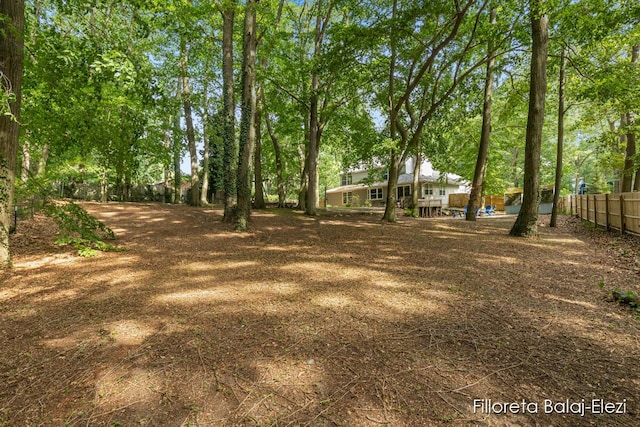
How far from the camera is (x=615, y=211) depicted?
9.91 m

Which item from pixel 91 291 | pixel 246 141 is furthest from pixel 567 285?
pixel 246 141

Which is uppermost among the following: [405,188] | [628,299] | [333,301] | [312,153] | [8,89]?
[312,153]

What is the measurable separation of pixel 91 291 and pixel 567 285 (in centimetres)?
697

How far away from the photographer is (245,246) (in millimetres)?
7320

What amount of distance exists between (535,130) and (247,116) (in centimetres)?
888

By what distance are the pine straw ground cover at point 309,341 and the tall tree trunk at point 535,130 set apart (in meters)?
3.29

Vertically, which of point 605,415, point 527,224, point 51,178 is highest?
point 51,178

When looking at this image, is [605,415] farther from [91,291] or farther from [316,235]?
[316,235]

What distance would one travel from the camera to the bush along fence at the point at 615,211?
28.2ft

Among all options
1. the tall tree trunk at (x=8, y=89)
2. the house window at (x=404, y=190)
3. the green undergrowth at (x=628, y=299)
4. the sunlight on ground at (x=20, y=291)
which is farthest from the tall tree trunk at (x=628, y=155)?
the tall tree trunk at (x=8, y=89)

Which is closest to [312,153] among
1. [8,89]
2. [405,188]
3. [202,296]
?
[8,89]

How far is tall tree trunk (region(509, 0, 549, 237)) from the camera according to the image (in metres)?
8.88

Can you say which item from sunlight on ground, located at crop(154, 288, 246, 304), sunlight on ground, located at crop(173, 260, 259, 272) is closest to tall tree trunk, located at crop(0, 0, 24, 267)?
sunlight on ground, located at crop(173, 260, 259, 272)

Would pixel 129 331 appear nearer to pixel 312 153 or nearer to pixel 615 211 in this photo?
pixel 312 153
